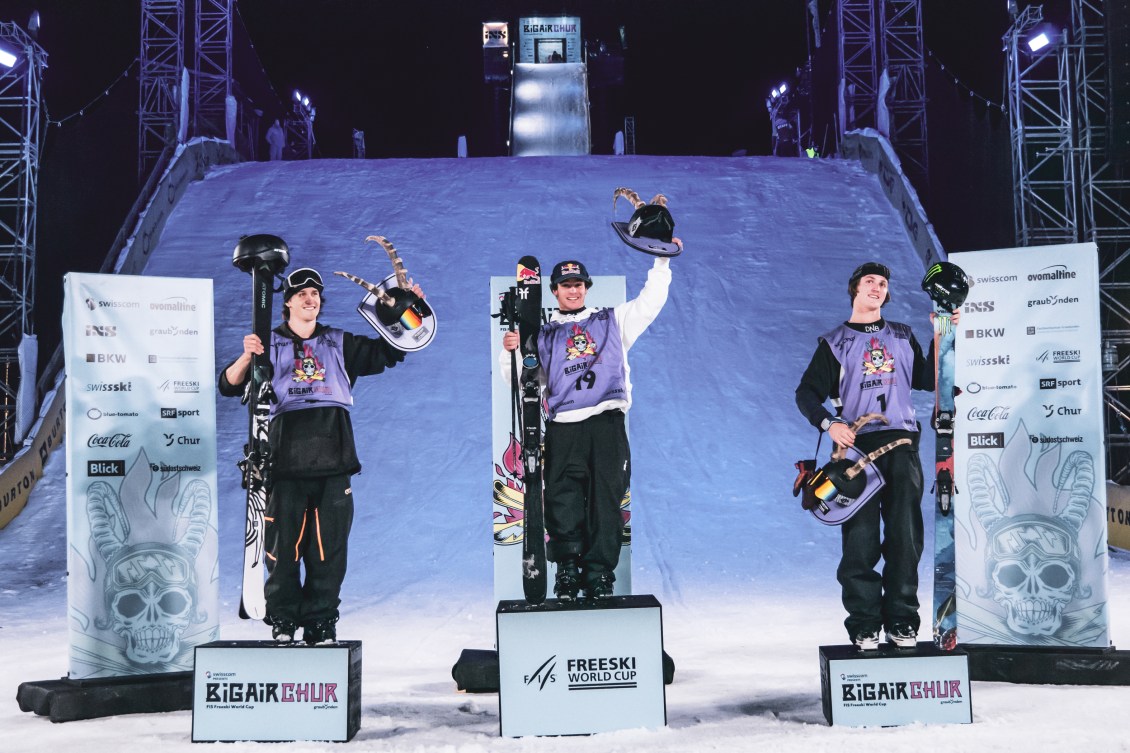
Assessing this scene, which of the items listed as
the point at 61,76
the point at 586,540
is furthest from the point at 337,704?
the point at 61,76

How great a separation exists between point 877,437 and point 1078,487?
40.4 inches

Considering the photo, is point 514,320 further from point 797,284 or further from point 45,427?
point 797,284

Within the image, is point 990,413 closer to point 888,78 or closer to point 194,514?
point 194,514

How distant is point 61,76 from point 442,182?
5310mm

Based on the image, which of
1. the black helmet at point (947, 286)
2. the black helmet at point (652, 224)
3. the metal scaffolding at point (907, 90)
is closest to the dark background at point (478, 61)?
the metal scaffolding at point (907, 90)

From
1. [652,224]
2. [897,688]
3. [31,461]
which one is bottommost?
[897,688]

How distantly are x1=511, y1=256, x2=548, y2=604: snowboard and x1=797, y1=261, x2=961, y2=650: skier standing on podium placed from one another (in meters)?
0.94

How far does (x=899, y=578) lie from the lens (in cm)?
342

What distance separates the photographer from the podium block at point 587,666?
323 centimetres

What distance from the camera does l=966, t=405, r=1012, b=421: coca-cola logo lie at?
4070 mm

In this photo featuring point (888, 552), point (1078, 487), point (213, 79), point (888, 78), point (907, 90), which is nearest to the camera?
point (888, 552)

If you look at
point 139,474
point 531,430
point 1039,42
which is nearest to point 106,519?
point 139,474

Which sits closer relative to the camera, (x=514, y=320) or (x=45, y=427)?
(x=514, y=320)

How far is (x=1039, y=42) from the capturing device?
9.27 metres
